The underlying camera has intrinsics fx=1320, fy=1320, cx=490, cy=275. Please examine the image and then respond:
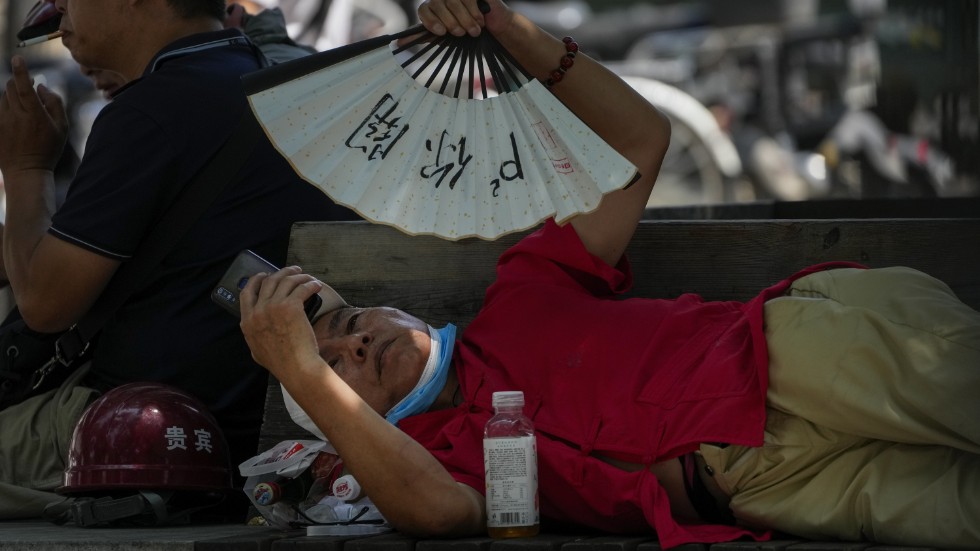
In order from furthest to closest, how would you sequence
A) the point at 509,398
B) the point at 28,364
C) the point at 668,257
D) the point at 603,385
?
the point at 28,364 < the point at 668,257 < the point at 603,385 < the point at 509,398

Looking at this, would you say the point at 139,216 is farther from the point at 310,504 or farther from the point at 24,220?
the point at 310,504

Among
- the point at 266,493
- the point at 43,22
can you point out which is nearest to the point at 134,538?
the point at 266,493

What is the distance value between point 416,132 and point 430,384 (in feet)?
1.91

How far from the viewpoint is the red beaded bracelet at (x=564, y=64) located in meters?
3.10

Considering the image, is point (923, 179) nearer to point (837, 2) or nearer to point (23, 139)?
point (837, 2)

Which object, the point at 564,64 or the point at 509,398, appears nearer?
the point at 509,398

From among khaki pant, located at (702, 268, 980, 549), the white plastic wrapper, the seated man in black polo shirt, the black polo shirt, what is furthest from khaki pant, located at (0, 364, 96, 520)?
khaki pant, located at (702, 268, 980, 549)

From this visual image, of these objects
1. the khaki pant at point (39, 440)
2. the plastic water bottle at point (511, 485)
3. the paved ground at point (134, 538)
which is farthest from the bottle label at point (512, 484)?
the khaki pant at point (39, 440)

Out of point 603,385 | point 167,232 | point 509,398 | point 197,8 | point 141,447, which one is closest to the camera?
point 509,398

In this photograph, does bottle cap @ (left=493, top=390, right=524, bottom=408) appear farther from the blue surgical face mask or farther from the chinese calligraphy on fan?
the chinese calligraphy on fan

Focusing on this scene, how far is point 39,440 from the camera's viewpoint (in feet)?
12.0

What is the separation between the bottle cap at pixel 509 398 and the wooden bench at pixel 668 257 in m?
0.82

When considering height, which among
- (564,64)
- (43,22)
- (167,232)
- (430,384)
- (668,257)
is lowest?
(430,384)

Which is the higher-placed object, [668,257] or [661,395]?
[668,257]
